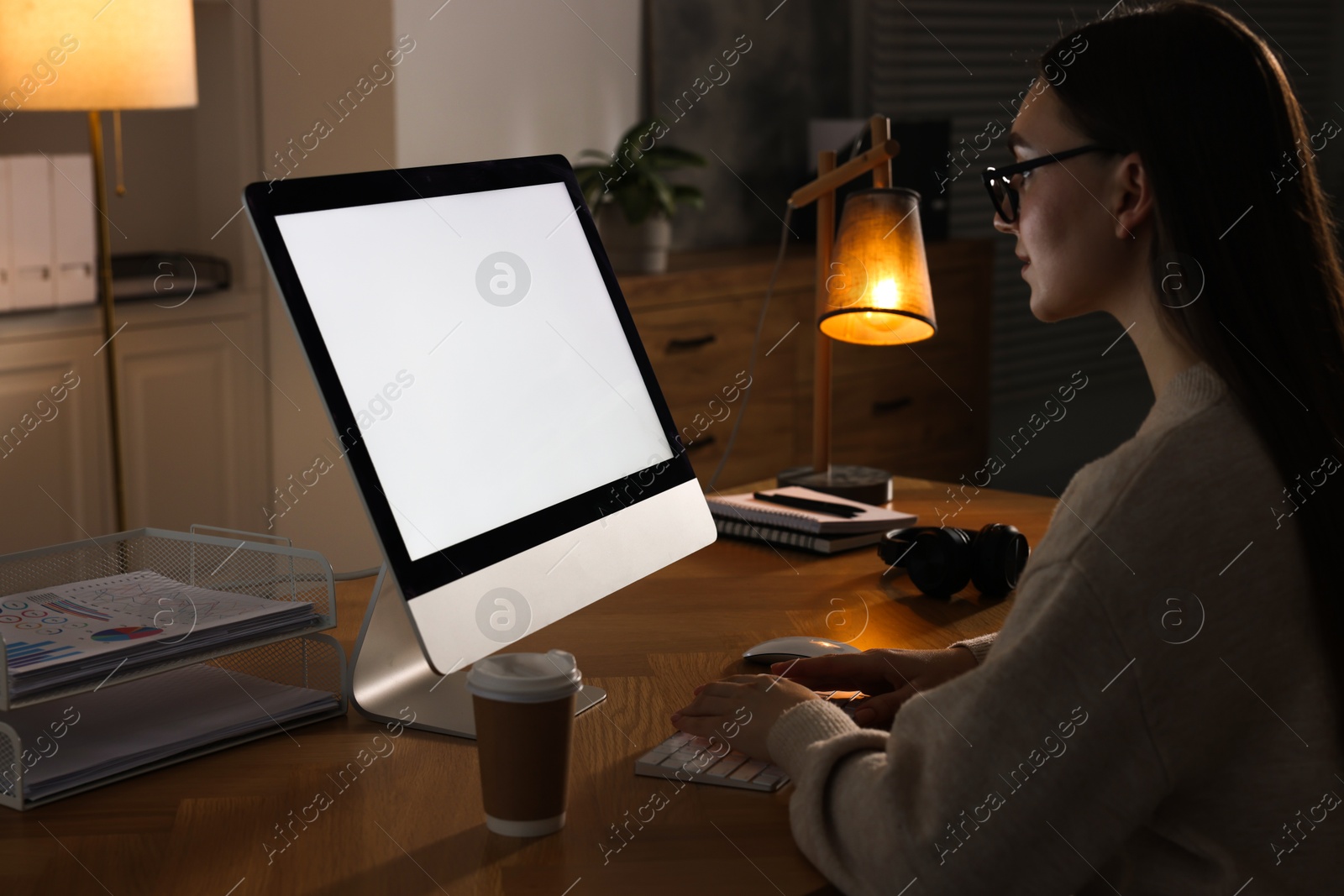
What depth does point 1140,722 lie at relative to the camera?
2.66 ft

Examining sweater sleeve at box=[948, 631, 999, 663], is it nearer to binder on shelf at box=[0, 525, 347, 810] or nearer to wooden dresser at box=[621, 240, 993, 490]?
binder on shelf at box=[0, 525, 347, 810]

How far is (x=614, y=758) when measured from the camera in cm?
103

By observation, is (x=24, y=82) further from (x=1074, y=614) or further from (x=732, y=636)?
(x=1074, y=614)

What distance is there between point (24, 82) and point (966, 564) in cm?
192

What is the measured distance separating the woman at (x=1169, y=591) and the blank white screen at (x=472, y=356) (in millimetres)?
336

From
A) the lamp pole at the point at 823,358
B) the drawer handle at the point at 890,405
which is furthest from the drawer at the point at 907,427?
the lamp pole at the point at 823,358

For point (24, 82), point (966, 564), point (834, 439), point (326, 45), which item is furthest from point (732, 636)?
point (834, 439)

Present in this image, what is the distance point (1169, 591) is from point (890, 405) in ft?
10.5

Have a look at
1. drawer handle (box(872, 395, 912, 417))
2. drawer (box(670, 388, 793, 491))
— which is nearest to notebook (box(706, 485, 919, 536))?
drawer (box(670, 388, 793, 491))

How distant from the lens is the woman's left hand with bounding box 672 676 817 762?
3.34 feet

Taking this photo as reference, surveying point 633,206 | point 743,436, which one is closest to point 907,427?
point 743,436

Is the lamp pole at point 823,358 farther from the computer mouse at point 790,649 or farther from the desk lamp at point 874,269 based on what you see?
the computer mouse at point 790,649

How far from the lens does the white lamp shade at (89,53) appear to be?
7.67 feet

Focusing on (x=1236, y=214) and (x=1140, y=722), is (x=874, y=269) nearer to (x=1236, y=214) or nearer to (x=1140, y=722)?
(x=1236, y=214)
